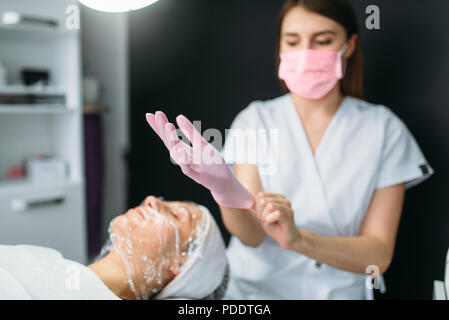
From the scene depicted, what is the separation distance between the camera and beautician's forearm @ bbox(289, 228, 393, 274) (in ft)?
2.78

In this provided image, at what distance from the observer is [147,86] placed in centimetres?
136

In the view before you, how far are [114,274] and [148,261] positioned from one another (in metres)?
0.08

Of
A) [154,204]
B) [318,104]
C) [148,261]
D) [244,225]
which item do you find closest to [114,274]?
[148,261]

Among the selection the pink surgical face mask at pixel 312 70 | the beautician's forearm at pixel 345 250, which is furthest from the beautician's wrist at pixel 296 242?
the pink surgical face mask at pixel 312 70

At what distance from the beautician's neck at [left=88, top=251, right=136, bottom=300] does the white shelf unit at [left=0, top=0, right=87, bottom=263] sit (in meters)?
0.46

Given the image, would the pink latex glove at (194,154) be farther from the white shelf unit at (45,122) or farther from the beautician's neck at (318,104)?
the white shelf unit at (45,122)

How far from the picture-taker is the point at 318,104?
1026 millimetres

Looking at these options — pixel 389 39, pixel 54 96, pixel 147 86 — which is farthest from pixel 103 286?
pixel 54 96

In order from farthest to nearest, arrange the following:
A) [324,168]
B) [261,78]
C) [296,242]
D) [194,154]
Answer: [261,78] < [324,168] < [296,242] < [194,154]

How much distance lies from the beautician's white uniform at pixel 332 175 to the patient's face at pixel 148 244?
0.86 ft

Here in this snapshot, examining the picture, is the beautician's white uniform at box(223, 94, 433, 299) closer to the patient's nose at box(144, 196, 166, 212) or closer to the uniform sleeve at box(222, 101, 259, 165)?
the uniform sleeve at box(222, 101, 259, 165)

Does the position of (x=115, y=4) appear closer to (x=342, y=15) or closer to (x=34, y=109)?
(x=342, y=15)
